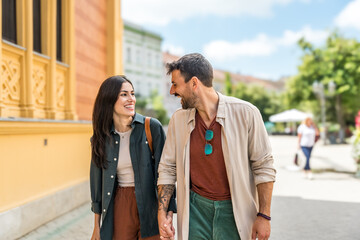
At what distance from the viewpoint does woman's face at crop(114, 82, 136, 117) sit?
3.10 meters

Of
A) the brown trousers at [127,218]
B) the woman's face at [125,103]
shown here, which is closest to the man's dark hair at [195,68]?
the woman's face at [125,103]

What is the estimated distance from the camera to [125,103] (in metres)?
3.11

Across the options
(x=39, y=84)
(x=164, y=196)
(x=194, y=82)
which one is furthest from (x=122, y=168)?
(x=39, y=84)

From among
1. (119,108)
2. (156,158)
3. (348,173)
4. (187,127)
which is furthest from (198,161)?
(348,173)

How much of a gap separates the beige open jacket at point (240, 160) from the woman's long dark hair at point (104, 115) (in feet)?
2.63

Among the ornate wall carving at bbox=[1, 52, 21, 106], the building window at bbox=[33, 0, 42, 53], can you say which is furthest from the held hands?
the building window at bbox=[33, 0, 42, 53]

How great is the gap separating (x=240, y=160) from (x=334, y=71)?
3403cm

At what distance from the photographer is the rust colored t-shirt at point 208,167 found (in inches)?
97.0

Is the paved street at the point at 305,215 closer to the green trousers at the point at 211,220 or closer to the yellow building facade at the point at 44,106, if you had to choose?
the yellow building facade at the point at 44,106

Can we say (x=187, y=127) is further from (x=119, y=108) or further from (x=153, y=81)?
(x=153, y=81)

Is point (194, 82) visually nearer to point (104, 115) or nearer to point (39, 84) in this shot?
point (104, 115)

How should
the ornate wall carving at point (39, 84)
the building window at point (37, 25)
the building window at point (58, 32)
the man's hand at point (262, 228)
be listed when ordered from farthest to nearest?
the building window at point (58, 32)
the building window at point (37, 25)
the ornate wall carving at point (39, 84)
the man's hand at point (262, 228)

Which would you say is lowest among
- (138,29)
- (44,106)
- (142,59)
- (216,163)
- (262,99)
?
(216,163)

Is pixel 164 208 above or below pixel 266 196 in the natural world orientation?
below
